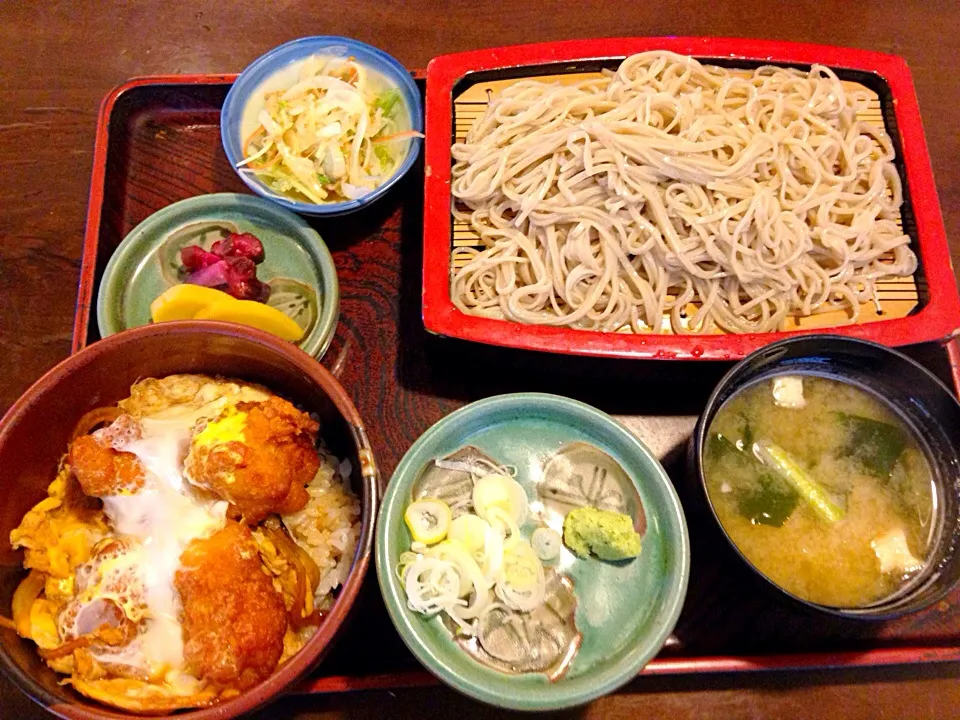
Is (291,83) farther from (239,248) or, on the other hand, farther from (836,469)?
(836,469)

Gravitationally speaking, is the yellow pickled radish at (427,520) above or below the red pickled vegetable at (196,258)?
Result: below

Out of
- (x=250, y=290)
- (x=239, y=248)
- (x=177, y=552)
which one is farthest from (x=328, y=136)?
(x=177, y=552)

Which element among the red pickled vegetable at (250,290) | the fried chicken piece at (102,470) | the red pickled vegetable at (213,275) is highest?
the red pickled vegetable at (213,275)

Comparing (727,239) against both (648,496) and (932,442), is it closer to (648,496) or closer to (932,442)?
(932,442)

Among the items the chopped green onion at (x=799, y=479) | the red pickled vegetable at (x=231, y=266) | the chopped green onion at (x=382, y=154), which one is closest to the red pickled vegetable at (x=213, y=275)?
the red pickled vegetable at (x=231, y=266)

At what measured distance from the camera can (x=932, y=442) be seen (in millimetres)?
1721

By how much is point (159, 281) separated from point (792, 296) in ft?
7.10

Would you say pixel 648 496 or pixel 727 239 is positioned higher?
pixel 727 239

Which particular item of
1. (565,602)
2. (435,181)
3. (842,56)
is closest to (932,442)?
(565,602)

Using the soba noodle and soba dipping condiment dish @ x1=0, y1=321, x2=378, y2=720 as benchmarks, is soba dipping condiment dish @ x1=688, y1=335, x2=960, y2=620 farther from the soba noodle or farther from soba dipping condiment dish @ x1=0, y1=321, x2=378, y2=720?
soba dipping condiment dish @ x1=0, y1=321, x2=378, y2=720

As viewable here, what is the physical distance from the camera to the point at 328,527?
1.64 meters

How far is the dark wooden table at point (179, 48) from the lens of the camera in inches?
88.8

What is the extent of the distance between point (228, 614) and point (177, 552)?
206 millimetres

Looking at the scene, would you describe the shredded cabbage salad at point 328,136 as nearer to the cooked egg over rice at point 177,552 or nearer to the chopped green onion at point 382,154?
the chopped green onion at point 382,154
